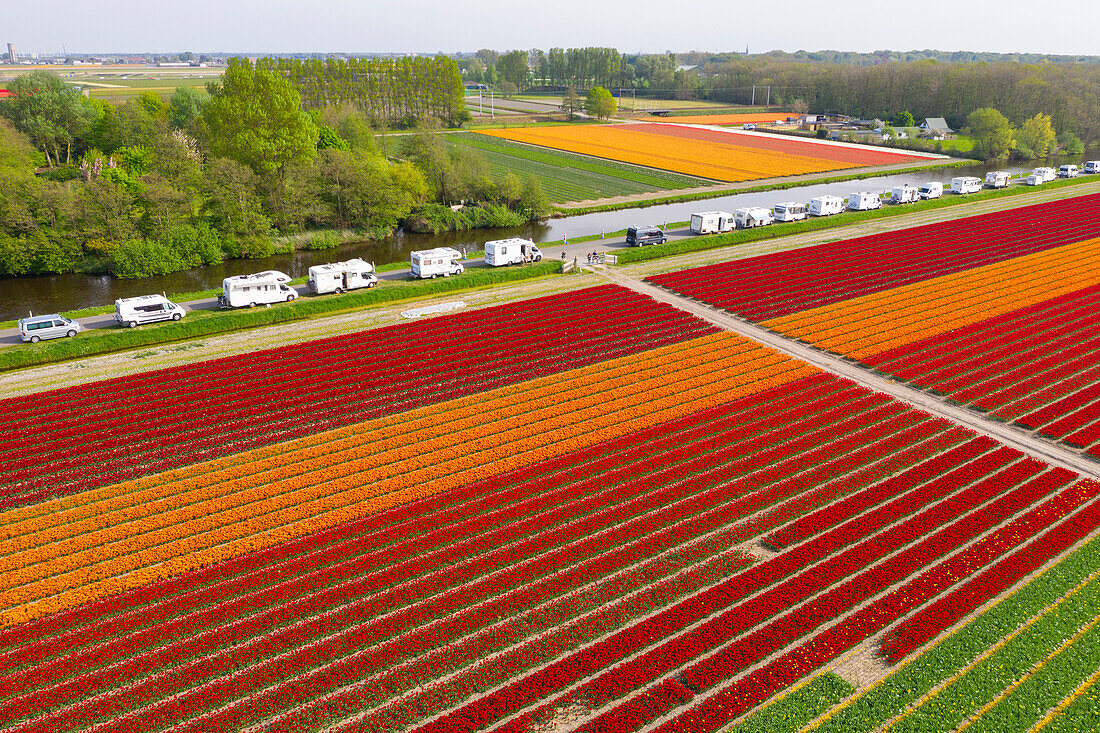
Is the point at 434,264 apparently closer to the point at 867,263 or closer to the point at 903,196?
the point at 867,263

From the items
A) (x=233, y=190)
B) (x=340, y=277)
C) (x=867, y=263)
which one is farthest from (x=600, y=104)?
(x=340, y=277)

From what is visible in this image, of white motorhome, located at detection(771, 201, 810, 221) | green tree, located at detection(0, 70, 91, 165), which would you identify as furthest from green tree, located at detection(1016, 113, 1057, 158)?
green tree, located at detection(0, 70, 91, 165)

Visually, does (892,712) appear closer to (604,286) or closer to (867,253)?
(604,286)

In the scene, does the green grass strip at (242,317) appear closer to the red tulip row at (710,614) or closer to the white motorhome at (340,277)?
the white motorhome at (340,277)

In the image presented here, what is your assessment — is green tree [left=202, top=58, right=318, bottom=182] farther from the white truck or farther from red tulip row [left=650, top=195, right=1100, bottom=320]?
red tulip row [left=650, top=195, right=1100, bottom=320]

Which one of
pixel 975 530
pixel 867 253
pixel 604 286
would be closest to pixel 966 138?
pixel 867 253

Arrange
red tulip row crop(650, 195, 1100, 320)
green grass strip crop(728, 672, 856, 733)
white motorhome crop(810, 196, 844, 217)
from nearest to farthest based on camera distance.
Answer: green grass strip crop(728, 672, 856, 733)
red tulip row crop(650, 195, 1100, 320)
white motorhome crop(810, 196, 844, 217)

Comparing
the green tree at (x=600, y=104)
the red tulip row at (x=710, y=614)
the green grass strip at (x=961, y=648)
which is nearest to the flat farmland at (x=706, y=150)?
the green tree at (x=600, y=104)
